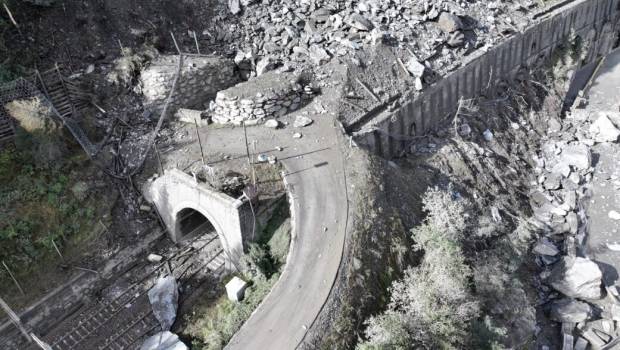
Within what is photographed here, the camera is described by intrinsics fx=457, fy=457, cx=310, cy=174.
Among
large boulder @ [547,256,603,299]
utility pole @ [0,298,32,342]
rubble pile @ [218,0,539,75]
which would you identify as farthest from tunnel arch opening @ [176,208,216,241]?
large boulder @ [547,256,603,299]

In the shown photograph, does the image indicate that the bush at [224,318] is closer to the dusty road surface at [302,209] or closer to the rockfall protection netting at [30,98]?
the dusty road surface at [302,209]

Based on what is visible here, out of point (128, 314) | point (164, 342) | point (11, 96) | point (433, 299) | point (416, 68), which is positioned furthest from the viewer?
point (416, 68)

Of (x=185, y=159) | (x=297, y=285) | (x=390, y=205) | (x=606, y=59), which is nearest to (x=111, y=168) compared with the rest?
(x=185, y=159)

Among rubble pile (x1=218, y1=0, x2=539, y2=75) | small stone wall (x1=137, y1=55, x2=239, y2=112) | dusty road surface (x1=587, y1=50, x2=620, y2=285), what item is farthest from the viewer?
rubble pile (x1=218, y1=0, x2=539, y2=75)

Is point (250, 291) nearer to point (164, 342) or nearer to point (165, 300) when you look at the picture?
point (164, 342)

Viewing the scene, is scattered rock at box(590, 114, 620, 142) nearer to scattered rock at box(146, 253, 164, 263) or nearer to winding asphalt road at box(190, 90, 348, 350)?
winding asphalt road at box(190, 90, 348, 350)

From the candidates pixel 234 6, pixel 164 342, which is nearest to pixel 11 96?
pixel 234 6

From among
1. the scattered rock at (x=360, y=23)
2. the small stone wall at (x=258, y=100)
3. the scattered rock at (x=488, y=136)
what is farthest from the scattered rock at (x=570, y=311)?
the scattered rock at (x=360, y=23)
